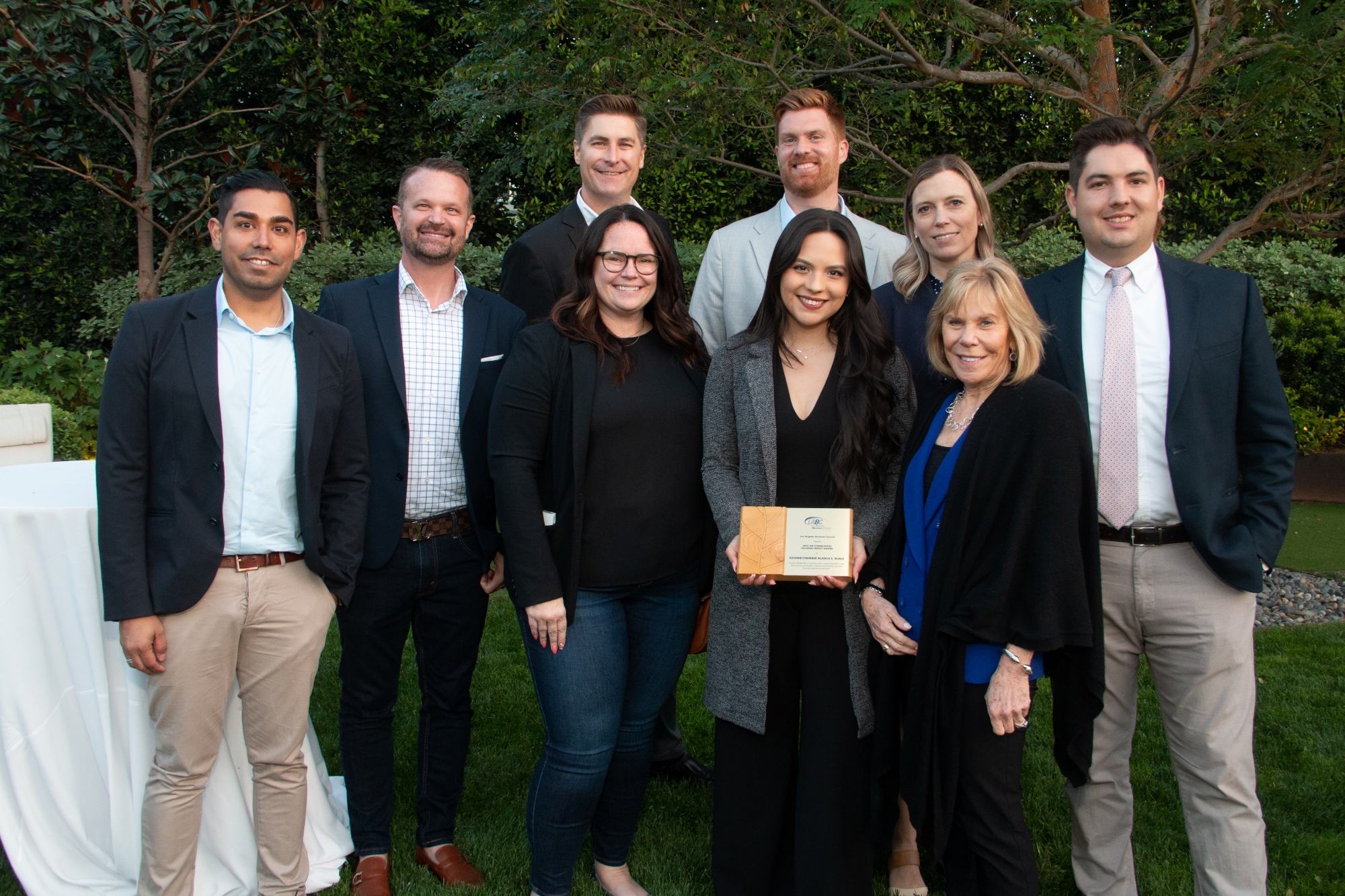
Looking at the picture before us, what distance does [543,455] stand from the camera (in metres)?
3.01

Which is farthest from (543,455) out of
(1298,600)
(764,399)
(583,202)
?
(1298,600)

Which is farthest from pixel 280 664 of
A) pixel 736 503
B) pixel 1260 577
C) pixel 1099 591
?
pixel 1260 577

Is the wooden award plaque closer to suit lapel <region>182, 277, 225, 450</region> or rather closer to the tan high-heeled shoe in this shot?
the tan high-heeled shoe

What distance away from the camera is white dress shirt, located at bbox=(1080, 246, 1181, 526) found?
291cm

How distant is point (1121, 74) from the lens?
7012 mm

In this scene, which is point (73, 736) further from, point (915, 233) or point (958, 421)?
point (915, 233)

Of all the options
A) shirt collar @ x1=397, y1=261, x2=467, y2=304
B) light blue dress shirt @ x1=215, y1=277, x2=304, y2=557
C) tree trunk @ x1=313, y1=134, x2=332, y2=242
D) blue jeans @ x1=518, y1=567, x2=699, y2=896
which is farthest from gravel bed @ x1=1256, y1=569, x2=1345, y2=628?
tree trunk @ x1=313, y1=134, x2=332, y2=242

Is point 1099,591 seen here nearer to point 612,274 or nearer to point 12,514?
point 612,274

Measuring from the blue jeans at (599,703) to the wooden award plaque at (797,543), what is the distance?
0.45 m

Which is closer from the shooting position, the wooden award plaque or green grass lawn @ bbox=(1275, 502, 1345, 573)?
the wooden award plaque

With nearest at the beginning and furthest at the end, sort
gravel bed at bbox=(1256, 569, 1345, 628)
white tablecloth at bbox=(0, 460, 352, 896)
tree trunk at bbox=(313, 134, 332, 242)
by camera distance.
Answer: white tablecloth at bbox=(0, 460, 352, 896) < gravel bed at bbox=(1256, 569, 1345, 628) < tree trunk at bbox=(313, 134, 332, 242)

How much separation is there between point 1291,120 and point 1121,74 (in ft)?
4.97

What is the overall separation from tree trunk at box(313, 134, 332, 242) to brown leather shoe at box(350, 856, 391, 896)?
8.87m

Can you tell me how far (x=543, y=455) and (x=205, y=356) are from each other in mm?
1019
